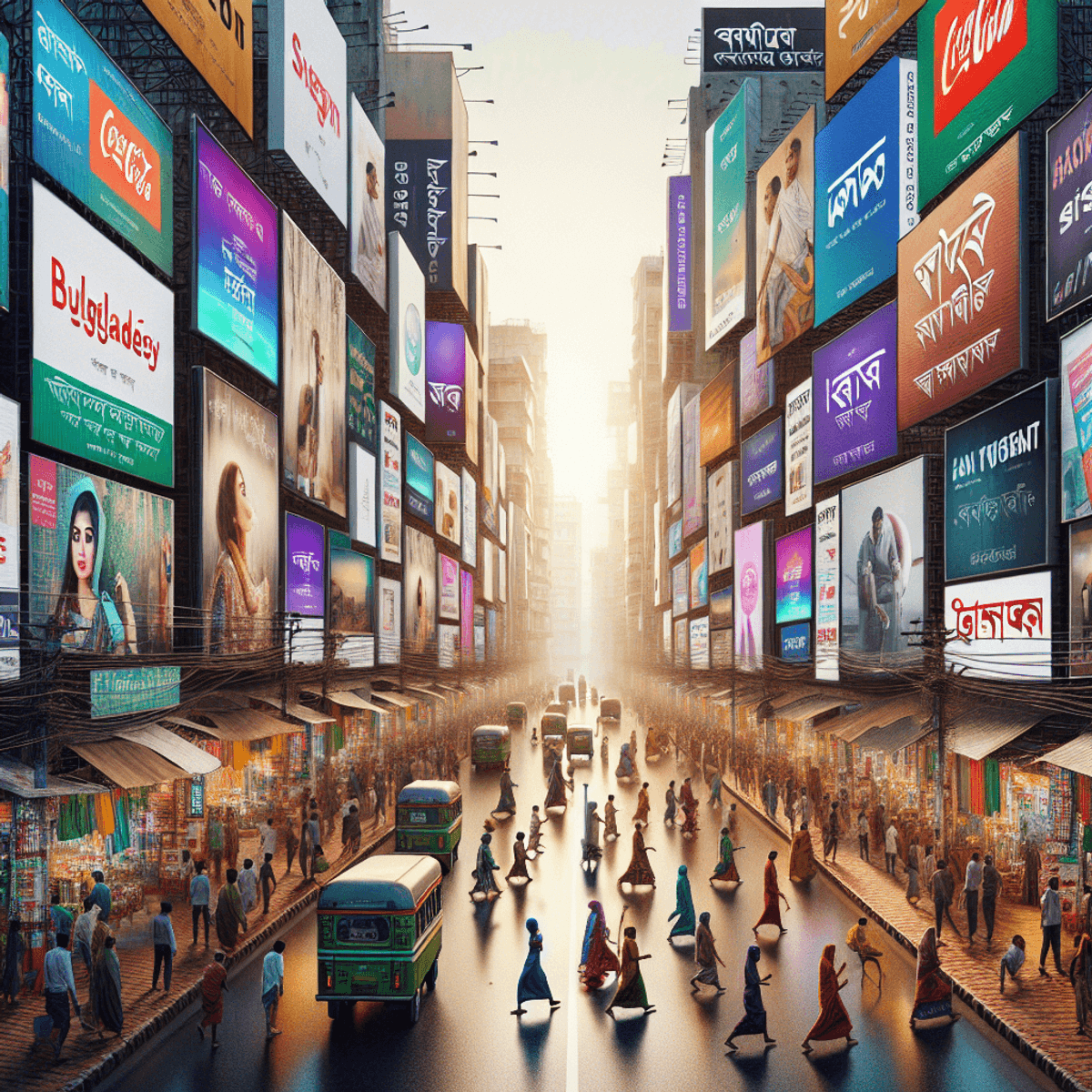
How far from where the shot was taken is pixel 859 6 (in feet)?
116

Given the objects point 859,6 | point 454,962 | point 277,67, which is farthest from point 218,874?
point 859,6

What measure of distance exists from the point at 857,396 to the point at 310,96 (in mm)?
19111

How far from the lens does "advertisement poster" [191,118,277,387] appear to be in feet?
83.4

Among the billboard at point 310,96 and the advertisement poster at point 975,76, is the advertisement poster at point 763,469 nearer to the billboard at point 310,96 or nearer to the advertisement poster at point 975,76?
the advertisement poster at point 975,76

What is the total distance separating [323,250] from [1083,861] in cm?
3288

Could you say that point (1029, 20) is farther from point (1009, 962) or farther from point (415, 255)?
point (415, 255)

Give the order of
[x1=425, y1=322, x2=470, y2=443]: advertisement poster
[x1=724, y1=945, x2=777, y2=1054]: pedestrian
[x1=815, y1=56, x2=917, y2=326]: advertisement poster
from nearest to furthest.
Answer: [x1=724, y1=945, x2=777, y2=1054]: pedestrian < [x1=815, y1=56, x2=917, y2=326]: advertisement poster < [x1=425, y1=322, x2=470, y2=443]: advertisement poster

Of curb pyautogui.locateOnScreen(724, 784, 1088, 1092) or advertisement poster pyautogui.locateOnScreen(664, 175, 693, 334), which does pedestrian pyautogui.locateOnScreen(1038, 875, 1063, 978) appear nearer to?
curb pyautogui.locateOnScreen(724, 784, 1088, 1092)

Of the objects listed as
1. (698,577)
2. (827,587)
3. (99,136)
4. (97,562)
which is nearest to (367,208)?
(99,136)

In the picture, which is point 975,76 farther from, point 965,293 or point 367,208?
point 367,208

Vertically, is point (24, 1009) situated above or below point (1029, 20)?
below

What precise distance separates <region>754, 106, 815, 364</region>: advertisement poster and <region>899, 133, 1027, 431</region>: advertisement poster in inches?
455

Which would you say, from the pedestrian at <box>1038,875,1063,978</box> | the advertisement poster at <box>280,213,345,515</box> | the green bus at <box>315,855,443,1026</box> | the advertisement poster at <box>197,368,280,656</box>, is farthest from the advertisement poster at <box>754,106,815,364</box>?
the green bus at <box>315,855,443,1026</box>

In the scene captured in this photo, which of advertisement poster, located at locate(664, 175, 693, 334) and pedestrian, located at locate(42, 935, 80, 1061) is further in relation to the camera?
advertisement poster, located at locate(664, 175, 693, 334)
